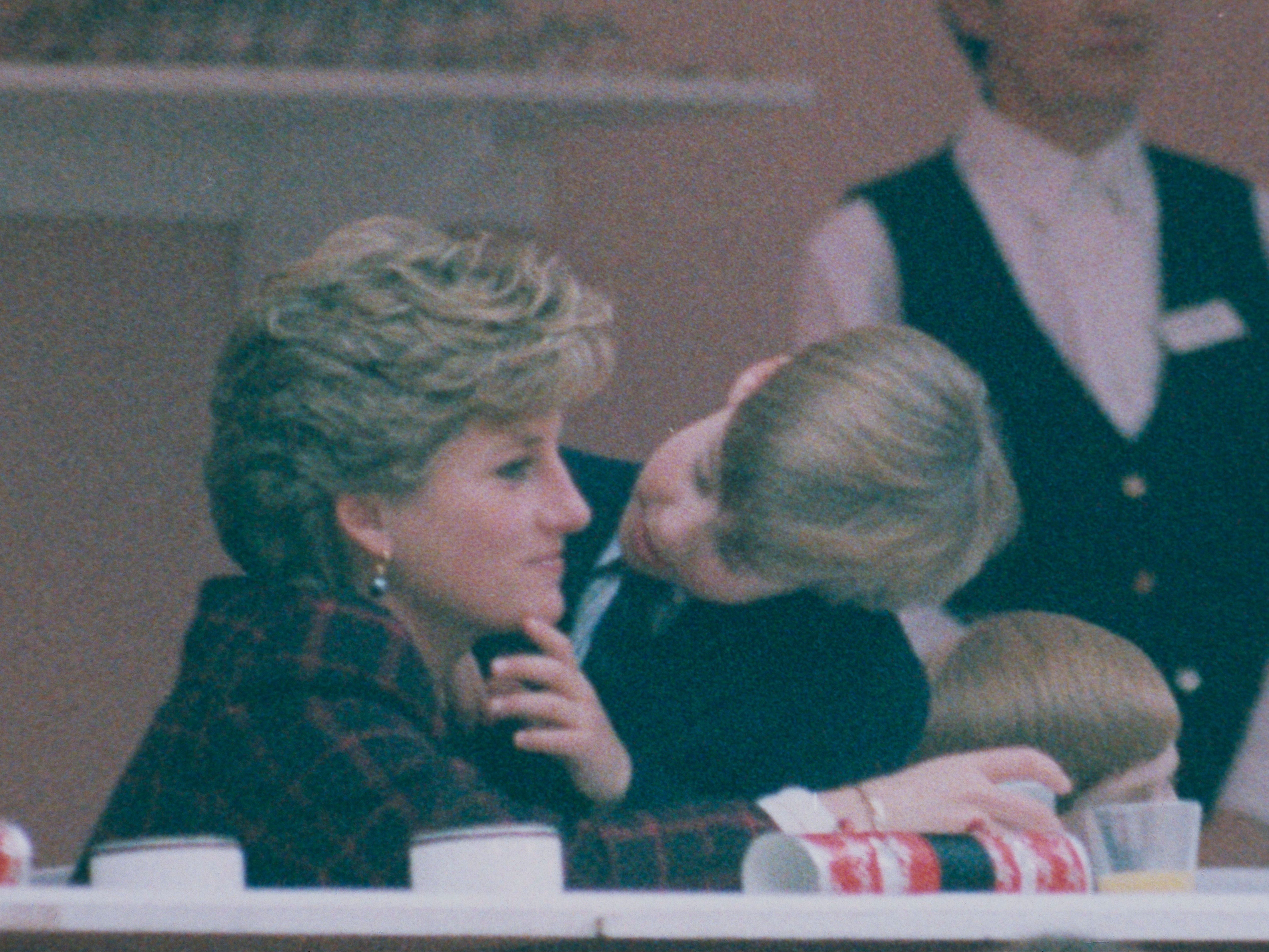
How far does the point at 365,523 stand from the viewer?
179cm

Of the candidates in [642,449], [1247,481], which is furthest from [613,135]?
[1247,481]

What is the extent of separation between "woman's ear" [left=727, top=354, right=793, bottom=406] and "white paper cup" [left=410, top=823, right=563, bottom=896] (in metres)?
0.71

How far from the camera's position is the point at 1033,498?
103 inches

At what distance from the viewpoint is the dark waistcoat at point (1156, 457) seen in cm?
260

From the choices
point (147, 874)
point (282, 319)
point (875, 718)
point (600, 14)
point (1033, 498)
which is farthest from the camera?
point (600, 14)

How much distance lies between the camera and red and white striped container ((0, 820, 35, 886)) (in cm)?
134

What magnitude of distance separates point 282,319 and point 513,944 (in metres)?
0.63

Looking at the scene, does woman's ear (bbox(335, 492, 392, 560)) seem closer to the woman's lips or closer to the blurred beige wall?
the woman's lips

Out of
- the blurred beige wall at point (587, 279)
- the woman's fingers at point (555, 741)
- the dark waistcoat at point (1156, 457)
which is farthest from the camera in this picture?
the blurred beige wall at point (587, 279)

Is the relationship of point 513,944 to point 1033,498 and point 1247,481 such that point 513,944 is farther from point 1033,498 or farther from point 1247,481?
point 1247,481

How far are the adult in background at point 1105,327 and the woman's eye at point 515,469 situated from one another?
0.90 meters

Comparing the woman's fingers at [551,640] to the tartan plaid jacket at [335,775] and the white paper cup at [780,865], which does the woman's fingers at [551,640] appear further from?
the white paper cup at [780,865]

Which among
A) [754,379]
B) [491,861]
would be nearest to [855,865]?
[491,861]

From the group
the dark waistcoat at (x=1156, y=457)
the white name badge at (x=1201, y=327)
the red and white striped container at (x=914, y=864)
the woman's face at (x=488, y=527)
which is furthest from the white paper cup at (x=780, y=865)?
the white name badge at (x=1201, y=327)
